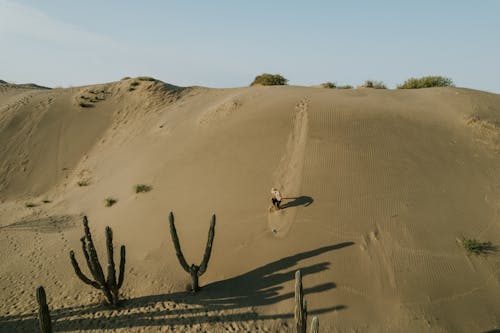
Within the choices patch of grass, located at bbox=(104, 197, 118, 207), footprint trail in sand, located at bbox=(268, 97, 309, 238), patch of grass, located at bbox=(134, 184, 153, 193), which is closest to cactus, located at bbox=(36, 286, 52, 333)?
footprint trail in sand, located at bbox=(268, 97, 309, 238)

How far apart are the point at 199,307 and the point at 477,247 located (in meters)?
7.20

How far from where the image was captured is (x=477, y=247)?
27.2 ft

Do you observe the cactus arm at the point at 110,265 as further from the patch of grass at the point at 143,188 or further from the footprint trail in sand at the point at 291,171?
the patch of grass at the point at 143,188

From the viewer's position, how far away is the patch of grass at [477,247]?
27.1 feet

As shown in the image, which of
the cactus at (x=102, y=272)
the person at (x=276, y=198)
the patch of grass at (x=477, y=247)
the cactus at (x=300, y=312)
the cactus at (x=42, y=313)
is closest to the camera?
the cactus at (x=300, y=312)

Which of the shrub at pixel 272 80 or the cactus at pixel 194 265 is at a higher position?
the shrub at pixel 272 80

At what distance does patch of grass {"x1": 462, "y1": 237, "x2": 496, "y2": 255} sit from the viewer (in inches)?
325

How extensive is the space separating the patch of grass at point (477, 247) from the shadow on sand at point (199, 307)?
3.74m

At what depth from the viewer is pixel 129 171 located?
14.5 m

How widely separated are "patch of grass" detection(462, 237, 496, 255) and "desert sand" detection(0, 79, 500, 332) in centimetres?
16

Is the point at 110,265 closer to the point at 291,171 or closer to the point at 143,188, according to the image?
the point at 143,188

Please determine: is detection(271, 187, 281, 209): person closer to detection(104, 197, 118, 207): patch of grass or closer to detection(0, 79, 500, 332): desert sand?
detection(0, 79, 500, 332): desert sand

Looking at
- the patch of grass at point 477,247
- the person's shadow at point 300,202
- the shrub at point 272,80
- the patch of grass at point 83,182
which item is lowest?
the patch of grass at point 83,182

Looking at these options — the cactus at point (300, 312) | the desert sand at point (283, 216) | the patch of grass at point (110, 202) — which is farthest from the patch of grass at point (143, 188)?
the cactus at point (300, 312)
